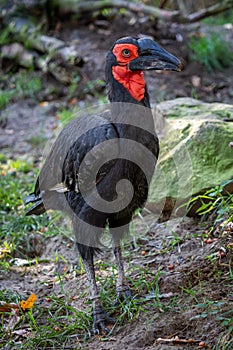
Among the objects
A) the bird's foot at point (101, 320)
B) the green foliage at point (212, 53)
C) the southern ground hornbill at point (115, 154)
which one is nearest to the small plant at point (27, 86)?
the green foliage at point (212, 53)

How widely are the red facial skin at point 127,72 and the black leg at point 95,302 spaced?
1056mm

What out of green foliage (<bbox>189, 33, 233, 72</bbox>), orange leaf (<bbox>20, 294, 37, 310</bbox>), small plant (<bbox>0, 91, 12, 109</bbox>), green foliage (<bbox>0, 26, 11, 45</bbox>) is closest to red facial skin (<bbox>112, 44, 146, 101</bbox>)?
orange leaf (<bbox>20, 294, 37, 310</bbox>)

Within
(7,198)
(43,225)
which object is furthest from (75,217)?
(7,198)

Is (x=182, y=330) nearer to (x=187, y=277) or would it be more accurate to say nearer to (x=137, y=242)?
(x=187, y=277)

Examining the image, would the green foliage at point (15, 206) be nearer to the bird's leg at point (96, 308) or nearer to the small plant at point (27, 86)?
the bird's leg at point (96, 308)

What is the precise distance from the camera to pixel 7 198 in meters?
5.17

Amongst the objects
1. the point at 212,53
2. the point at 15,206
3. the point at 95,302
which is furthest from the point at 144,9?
the point at 95,302

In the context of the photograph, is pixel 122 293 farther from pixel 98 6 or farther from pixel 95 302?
pixel 98 6

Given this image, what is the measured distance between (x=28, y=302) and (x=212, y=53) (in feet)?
16.6

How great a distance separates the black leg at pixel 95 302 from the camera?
331 cm

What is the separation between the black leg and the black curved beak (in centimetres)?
121

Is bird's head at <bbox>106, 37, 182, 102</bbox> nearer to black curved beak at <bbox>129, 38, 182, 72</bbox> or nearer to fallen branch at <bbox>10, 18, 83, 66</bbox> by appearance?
black curved beak at <bbox>129, 38, 182, 72</bbox>

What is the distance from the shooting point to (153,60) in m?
3.25

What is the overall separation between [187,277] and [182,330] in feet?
1.89
